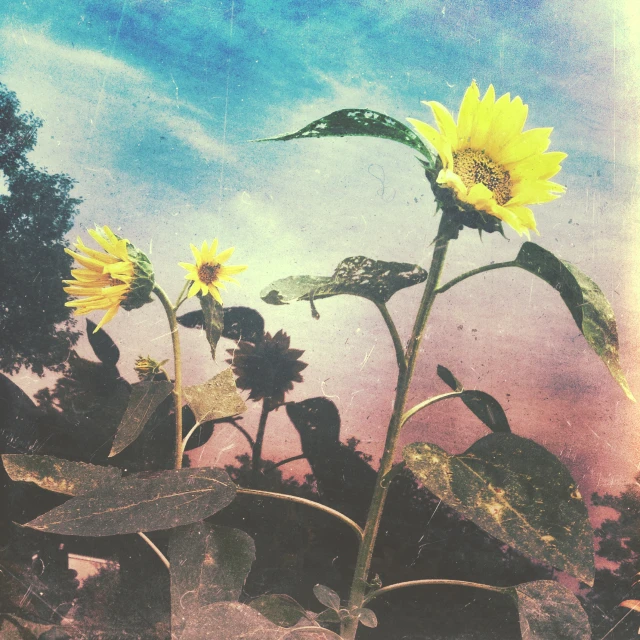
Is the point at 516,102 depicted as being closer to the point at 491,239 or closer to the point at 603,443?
the point at 491,239

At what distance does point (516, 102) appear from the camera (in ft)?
2.37

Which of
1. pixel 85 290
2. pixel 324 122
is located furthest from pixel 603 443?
pixel 85 290

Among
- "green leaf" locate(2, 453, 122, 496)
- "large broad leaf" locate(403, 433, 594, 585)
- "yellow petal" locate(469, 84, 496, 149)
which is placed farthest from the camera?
"green leaf" locate(2, 453, 122, 496)

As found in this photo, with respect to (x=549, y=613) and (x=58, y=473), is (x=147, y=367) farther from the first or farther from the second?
(x=549, y=613)

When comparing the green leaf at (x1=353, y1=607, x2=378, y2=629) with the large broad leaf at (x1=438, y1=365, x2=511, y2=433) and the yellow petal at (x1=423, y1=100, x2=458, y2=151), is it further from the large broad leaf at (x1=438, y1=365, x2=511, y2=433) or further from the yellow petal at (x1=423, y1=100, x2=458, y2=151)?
the yellow petal at (x1=423, y1=100, x2=458, y2=151)

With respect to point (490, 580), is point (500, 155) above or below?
above

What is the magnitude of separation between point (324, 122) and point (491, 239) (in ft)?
0.93

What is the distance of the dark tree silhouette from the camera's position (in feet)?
2.79

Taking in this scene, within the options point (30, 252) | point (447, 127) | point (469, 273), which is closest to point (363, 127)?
point (447, 127)

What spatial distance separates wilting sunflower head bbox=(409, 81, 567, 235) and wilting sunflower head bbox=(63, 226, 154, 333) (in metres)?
0.41

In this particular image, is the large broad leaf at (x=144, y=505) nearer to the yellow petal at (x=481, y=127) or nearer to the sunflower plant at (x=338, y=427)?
the sunflower plant at (x=338, y=427)

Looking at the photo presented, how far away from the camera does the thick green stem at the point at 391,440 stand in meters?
0.72

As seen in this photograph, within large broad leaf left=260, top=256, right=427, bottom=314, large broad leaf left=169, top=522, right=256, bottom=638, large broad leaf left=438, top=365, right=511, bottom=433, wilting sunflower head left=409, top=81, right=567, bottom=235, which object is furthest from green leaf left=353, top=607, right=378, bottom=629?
wilting sunflower head left=409, top=81, right=567, bottom=235

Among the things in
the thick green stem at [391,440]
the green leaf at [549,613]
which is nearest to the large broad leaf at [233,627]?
the thick green stem at [391,440]
